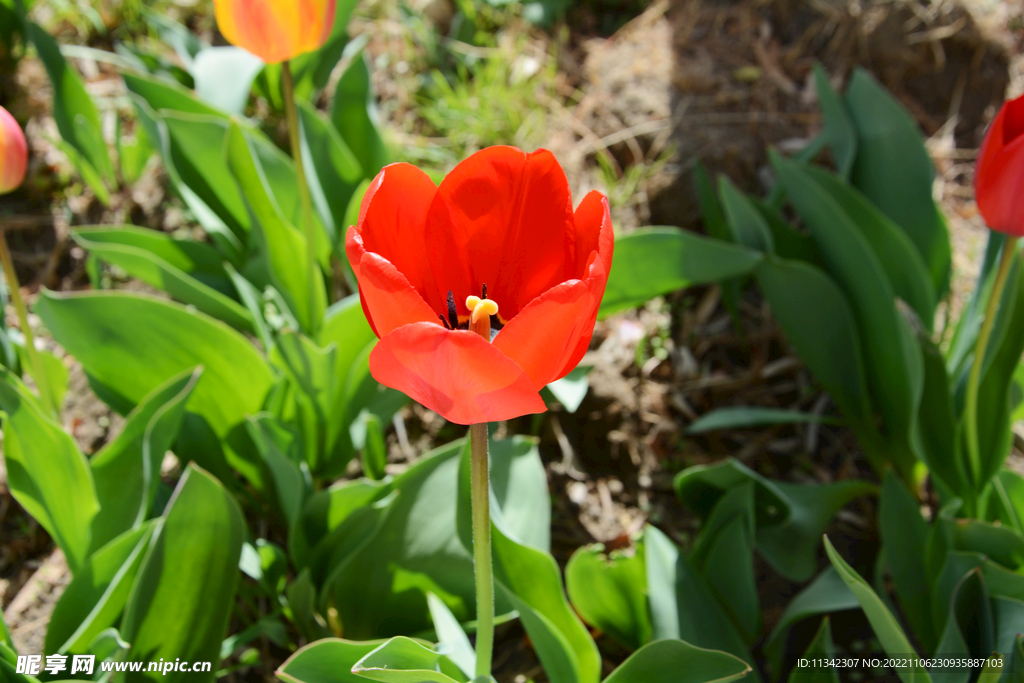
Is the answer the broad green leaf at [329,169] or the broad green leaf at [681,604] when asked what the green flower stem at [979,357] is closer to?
the broad green leaf at [681,604]

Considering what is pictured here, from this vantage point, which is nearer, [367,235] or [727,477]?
[367,235]

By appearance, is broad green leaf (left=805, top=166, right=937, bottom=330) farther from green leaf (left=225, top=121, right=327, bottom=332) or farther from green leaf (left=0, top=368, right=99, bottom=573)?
green leaf (left=0, top=368, right=99, bottom=573)

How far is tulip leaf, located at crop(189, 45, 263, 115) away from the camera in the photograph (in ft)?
6.41

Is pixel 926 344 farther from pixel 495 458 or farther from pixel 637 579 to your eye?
pixel 495 458

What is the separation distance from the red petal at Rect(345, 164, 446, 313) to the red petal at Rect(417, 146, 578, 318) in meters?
0.01

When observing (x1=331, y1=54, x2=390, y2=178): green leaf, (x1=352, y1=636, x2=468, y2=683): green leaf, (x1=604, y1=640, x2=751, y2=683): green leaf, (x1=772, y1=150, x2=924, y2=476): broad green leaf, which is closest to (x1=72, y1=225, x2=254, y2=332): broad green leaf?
(x1=331, y1=54, x2=390, y2=178): green leaf

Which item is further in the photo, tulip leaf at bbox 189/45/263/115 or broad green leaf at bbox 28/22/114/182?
tulip leaf at bbox 189/45/263/115

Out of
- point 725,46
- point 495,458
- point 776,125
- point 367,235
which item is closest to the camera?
point 367,235

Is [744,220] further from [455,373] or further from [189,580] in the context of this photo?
[189,580]

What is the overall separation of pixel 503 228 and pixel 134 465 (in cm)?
86

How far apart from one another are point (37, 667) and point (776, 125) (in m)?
2.31

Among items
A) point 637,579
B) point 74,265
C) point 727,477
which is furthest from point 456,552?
point 74,265

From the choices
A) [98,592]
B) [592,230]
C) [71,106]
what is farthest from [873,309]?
[71,106]

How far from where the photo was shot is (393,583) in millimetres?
1354
